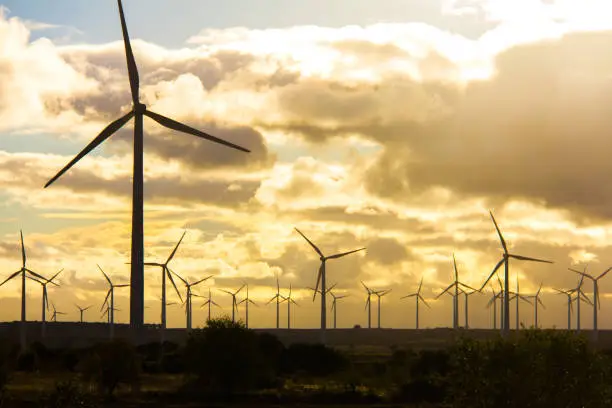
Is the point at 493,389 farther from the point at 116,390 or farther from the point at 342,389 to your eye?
the point at 116,390

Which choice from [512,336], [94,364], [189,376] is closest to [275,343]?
[189,376]

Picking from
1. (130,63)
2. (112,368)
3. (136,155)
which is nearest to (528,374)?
(136,155)

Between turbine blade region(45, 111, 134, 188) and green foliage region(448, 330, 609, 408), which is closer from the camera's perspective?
green foliage region(448, 330, 609, 408)

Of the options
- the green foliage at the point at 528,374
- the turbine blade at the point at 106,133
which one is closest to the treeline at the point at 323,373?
the green foliage at the point at 528,374

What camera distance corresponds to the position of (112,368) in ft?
426

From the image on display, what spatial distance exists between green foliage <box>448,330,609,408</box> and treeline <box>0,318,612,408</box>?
0.07 m

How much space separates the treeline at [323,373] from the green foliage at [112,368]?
4.2 inches

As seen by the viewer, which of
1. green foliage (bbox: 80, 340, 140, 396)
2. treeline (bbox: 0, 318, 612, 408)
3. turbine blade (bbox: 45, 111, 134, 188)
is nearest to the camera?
treeline (bbox: 0, 318, 612, 408)

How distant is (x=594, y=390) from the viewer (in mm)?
80125

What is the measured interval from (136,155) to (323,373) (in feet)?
273

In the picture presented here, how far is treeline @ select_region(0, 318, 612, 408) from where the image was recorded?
80.7 meters

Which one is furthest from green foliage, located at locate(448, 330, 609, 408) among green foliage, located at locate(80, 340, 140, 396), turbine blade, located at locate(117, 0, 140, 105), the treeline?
green foliage, located at locate(80, 340, 140, 396)

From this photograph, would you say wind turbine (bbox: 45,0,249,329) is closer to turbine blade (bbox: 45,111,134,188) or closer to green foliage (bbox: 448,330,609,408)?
turbine blade (bbox: 45,111,134,188)

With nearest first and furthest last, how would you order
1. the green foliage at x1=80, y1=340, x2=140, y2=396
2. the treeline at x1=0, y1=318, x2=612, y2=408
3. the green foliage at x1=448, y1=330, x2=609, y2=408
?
the green foliage at x1=448, y1=330, x2=609, y2=408, the treeline at x1=0, y1=318, x2=612, y2=408, the green foliage at x1=80, y1=340, x2=140, y2=396
